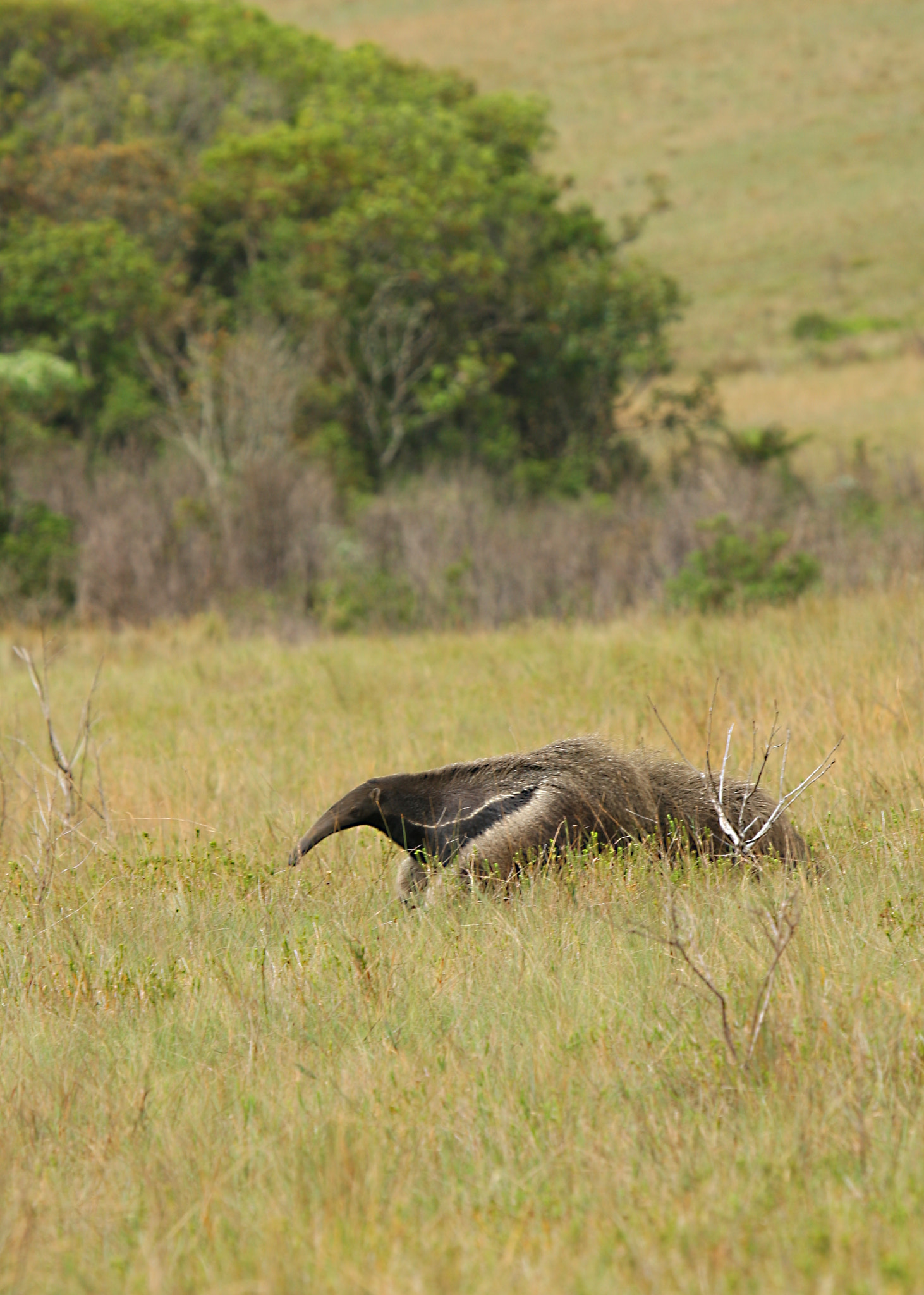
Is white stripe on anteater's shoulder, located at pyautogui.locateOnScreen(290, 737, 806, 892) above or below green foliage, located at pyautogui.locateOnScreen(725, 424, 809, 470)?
below

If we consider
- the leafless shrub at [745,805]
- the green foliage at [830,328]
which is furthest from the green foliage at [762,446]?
the leafless shrub at [745,805]

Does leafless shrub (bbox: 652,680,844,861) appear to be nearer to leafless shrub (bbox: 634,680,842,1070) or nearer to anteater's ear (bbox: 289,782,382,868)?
Result: leafless shrub (bbox: 634,680,842,1070)

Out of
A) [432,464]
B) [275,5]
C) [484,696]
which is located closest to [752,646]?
[484,696]

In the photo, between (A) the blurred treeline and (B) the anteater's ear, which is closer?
(B) the anteater's ear

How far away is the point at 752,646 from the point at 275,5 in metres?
72.6

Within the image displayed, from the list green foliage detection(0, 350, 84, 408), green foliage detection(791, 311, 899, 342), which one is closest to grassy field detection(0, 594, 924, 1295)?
green foliage detection(0, 350, 84, 408)

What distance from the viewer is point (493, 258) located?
2147 cm

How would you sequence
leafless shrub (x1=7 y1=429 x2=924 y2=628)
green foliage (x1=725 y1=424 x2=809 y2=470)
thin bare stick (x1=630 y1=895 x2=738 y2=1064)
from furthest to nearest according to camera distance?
green foliage (x1=725 y1=424 x2=809 y2=470)
leafless shrub (x1=7 y1=429 x2=924 y2=628)
thin bare stick (x1=630 y1=895 x2=738 y2=1064)

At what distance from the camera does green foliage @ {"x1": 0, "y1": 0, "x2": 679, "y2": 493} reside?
65.4ft

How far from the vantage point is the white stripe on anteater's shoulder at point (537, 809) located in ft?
15.1

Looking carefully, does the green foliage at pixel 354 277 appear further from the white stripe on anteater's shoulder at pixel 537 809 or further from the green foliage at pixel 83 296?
the white stripe on anteater's shoulder at pixel 537 809

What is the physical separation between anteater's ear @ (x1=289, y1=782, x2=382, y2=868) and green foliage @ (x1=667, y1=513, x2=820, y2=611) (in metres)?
6.48

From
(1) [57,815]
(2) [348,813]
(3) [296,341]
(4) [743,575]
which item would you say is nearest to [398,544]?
(4) [743,575]

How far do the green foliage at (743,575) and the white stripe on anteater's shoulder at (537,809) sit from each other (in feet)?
19.9
